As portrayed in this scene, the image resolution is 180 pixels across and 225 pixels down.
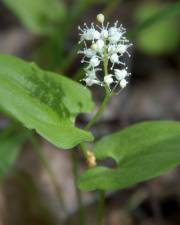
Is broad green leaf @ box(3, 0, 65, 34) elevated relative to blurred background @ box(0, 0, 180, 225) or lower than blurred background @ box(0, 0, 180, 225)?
elevated

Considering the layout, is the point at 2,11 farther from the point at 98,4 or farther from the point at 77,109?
the point at 77,109

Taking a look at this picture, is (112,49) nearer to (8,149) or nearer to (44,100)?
(44,100)

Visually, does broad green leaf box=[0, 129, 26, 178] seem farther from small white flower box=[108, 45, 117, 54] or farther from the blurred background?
small white flower box=[108, 45, 117, 54]

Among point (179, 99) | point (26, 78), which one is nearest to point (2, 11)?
point (179, 99)

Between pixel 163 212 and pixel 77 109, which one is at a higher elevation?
pixel 77 109

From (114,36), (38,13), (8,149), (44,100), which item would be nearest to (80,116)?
(38,13)

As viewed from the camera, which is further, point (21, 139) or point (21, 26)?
point (21, 26)

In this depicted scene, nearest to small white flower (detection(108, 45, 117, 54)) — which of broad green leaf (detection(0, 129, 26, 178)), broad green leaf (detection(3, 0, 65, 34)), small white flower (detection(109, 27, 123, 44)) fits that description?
small white flower (detection(109, 27, 123, 44))
